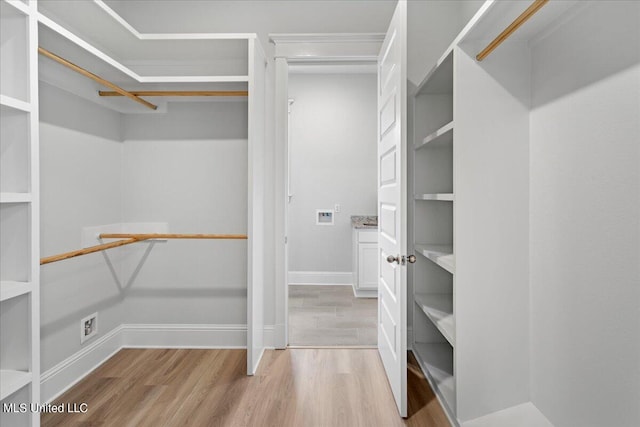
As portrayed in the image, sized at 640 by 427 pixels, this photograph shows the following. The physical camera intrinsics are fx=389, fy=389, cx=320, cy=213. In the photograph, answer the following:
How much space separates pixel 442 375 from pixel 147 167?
8.29 ft

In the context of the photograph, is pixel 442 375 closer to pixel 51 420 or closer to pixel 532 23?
pixel 532 23

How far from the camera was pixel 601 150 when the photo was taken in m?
1.42

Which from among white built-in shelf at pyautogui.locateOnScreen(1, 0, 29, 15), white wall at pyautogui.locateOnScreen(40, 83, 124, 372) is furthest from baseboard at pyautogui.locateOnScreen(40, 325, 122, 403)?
white built-in shelf at pyautogui.locateOnScreen(1, 0, 29, 15)

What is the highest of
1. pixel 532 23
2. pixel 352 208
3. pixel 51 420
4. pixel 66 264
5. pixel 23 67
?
pixel 532 23

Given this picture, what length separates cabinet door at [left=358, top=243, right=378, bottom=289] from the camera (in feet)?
14.8

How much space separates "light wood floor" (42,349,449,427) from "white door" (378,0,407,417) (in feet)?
0.52

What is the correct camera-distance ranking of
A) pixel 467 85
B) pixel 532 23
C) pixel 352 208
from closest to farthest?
pixel 532 23 < pixel 467 85 < pixel 352 208

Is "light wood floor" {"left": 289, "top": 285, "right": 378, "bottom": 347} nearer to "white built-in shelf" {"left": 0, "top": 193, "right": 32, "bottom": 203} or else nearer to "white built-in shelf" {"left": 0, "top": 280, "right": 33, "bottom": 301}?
"white built-in shelf" {"left": 0, "top": 280, "right": 33, "bottom": 301}

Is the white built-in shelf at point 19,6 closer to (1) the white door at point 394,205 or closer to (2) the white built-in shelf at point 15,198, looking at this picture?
(2) the white built-in shelf at point 15,198

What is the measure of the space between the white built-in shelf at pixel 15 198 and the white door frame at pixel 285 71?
1.71m

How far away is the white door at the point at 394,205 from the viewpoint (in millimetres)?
2010

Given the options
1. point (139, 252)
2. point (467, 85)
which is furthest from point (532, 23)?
point (139, 252)

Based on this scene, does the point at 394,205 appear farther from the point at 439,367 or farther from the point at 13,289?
the point at 13,289

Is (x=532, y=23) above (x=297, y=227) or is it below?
above
